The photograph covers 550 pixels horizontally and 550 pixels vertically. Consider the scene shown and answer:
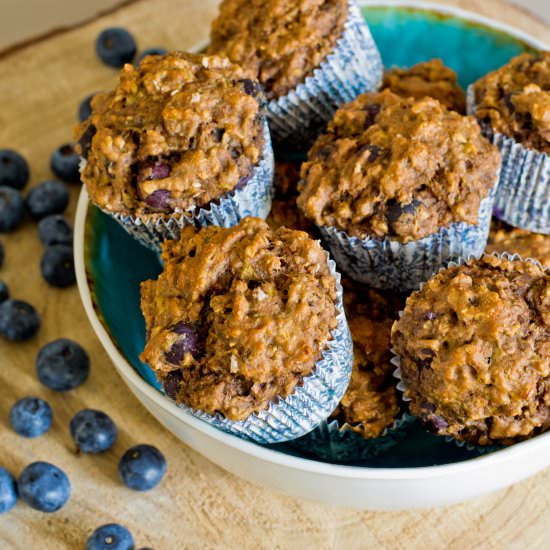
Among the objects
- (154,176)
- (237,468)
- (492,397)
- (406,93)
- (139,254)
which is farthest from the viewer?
(139,254)

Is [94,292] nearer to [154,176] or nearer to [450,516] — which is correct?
[154,176]

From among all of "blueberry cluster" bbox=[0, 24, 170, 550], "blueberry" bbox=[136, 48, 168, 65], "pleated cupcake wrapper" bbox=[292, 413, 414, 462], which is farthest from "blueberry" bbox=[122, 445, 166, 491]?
"blueberry" bbox=[136, 48, 168, 65]

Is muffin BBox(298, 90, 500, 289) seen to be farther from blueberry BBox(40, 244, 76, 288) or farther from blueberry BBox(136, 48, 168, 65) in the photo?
blueberry BBox(136, 48, 168, 65)

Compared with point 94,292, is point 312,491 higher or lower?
lower

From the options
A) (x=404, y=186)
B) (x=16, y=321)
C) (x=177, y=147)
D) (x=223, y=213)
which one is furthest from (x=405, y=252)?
(x=16, y=321)

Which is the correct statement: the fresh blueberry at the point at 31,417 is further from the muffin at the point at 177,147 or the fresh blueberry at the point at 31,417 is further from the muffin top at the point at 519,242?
the muffin top at the point at 519,242

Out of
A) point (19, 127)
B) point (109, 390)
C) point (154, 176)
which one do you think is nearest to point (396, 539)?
point (109, 390)

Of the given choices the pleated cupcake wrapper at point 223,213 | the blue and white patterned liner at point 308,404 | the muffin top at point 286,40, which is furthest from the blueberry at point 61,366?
the muffin top at point 286,40

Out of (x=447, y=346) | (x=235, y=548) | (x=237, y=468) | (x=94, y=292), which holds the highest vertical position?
(x=447, y=346)
